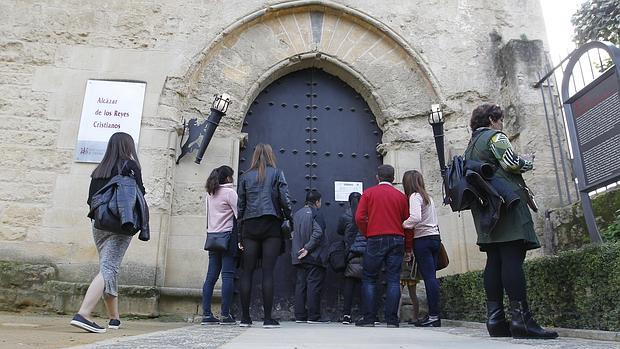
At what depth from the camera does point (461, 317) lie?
5176mm

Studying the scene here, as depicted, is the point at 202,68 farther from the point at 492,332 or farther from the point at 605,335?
the point at 605,335

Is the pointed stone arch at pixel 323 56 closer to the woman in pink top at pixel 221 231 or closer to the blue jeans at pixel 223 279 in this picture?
the woman in pink top at pixel 221 231

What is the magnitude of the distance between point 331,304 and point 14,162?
163 inches

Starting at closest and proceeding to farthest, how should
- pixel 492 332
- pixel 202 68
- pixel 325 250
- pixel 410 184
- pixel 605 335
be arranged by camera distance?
pixel 605 335
pixel 492 332
pixel 410 184
pixel 325 250
pixel 202 68

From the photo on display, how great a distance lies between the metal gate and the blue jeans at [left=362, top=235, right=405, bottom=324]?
1.56 meters

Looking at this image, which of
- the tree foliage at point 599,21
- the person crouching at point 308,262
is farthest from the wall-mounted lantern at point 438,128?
the tree foliage at point 599,21

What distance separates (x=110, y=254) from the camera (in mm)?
3652

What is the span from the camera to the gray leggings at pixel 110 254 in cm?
360

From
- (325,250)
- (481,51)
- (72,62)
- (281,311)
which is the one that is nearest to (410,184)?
(325,250)

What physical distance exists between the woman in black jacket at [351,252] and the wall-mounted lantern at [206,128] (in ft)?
6.11

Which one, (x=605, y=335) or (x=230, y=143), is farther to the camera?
(x=230, y=143)

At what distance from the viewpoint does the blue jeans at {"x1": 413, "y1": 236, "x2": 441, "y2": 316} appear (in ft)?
Answer: 15.6

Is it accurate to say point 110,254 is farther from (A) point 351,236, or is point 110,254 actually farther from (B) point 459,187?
(A) point 351,236

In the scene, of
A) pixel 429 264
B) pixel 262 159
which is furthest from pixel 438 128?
pixel 262 159
